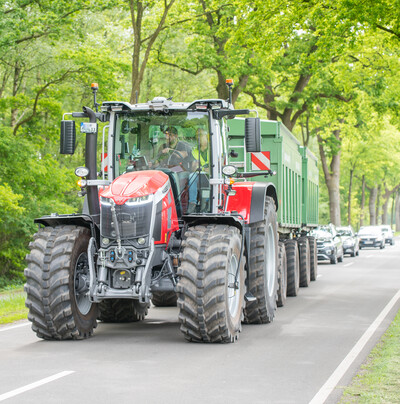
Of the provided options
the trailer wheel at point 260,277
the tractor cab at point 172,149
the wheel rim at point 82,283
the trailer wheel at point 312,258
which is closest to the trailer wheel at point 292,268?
the trailer wheel at point 312,258

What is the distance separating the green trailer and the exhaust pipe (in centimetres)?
330

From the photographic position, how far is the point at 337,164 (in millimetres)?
50906

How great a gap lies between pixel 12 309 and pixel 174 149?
5526 millimetres

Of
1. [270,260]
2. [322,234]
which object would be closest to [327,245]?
[322,234]

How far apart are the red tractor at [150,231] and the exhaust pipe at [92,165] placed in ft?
0.05

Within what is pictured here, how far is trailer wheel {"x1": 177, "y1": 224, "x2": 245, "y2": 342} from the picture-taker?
374 inches

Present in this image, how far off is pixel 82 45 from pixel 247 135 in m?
19.0

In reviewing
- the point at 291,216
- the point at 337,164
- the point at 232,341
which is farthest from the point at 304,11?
the point at 337,164

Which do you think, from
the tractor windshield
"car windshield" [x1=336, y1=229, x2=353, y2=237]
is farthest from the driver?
"car windshield" [x1=336, y1=229, x2=353, y2=237]

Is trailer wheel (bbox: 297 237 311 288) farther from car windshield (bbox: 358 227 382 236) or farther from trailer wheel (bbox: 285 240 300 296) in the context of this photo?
car windshield (bbox: 358 227 382 236)

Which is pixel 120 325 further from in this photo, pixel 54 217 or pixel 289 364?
pixel 289 364

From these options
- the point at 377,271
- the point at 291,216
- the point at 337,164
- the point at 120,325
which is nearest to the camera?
the point at 120,325

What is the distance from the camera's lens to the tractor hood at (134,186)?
9.75 m

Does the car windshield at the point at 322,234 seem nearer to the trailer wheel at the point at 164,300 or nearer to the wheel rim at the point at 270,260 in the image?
the trailer wheel at the point at 164,300
